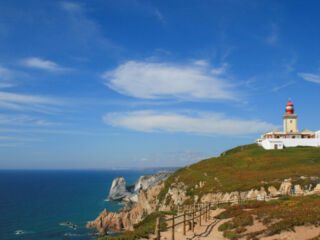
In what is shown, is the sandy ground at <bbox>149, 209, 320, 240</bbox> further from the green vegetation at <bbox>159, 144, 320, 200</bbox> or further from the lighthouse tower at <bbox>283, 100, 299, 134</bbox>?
the lighthouse tower at <bbox>283, 100, 299, 134</bbox>

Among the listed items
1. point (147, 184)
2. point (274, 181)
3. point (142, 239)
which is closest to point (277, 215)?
point (142, 239)

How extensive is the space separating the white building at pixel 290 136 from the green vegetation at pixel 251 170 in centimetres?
417

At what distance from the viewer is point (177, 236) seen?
28.1 m

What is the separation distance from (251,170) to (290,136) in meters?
35.9

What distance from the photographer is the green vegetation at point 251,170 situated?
65.3 m

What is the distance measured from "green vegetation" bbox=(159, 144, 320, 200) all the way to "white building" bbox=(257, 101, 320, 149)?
4168mm

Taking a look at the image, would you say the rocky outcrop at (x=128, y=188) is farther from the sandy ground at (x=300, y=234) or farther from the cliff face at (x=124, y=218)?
the sandy ground at (x=300, y=234)

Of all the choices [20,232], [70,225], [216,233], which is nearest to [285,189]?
[216,233]

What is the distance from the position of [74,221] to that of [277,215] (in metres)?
71.0

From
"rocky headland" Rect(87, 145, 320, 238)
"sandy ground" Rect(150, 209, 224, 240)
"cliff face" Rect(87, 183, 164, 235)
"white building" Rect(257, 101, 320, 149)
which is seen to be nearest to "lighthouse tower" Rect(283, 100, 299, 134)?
"white building" Rect(257, 101, 320, 149)

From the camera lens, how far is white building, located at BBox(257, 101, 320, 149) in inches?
4013

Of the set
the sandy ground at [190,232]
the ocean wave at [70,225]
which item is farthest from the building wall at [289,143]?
the sandy ground at [190,232]

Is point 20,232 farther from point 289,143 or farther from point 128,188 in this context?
point 128,188

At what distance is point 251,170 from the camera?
7925 cm
